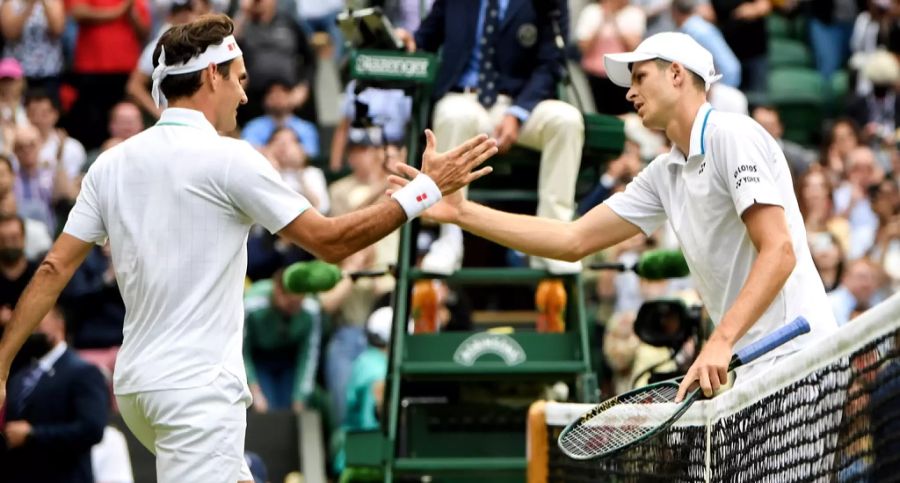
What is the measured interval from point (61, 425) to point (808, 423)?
19.1ft

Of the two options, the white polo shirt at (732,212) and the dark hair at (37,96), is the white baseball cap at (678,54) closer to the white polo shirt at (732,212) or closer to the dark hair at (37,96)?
the white polo shirt at (732,212)

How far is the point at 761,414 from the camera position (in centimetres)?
643

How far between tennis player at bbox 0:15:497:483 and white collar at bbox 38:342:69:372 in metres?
4.73

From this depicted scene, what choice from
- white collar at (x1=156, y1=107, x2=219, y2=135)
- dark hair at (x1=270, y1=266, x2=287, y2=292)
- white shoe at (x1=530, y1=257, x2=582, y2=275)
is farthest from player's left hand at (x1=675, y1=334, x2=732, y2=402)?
dark hair at (x1=270, y1=266, x2=287, y2=292)

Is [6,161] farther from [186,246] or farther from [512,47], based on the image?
[186,246]

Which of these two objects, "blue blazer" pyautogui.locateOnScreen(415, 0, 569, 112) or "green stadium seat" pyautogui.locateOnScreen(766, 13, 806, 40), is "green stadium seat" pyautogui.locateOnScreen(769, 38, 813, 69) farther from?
"blue blazer" pyautogui.locateOnScreen(415, 0, 569, 112)

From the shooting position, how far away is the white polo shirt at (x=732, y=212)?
683 centimetres

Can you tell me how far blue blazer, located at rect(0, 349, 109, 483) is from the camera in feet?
35.8

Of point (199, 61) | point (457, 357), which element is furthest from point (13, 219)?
point (199, 61)

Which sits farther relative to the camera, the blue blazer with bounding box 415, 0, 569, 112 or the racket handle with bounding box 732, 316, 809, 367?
the blue blazer with bounding box 415, 0, 569, 112

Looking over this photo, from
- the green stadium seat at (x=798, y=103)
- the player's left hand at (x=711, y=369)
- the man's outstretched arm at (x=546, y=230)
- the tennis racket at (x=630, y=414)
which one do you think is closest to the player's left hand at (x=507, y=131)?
the man's outstretched arm at (x=546, y=230)

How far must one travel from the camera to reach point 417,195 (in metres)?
6.54

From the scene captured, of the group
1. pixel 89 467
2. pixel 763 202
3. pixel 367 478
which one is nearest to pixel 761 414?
pixel 763 202

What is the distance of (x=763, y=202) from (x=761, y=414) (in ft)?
2.46
